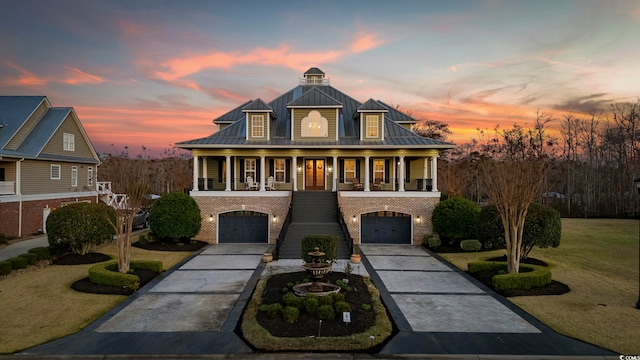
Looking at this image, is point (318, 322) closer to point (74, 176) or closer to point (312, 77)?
point (312, 77)

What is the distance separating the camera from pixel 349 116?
26344 mm

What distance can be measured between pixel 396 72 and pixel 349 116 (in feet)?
18.0

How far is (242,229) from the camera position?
72.5ft

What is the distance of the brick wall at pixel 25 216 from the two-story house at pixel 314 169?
11.9 metres

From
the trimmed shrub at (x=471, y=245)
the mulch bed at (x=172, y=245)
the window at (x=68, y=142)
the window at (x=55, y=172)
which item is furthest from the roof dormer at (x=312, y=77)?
the window at (x=55, y=172)

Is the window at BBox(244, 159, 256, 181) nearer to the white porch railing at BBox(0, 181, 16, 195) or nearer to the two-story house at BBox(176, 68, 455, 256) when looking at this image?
the two-story house at BBox(176, 68, 455, 256)

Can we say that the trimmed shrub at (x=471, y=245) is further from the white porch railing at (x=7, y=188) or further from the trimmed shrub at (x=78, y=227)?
the white porch railing at (x=7, y=188)

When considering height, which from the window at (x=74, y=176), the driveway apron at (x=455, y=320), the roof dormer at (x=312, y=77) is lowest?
the driveway apron at (x=455, y=320)

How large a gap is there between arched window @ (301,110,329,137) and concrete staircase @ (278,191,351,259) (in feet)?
13.9

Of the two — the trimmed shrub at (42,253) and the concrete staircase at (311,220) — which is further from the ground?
the concrete staircase at (311,220)

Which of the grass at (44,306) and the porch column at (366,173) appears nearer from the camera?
the grass at (44,306)

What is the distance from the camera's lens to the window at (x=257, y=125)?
2361cm

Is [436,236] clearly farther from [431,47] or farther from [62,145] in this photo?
[62,145]

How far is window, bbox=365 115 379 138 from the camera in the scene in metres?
23.8
